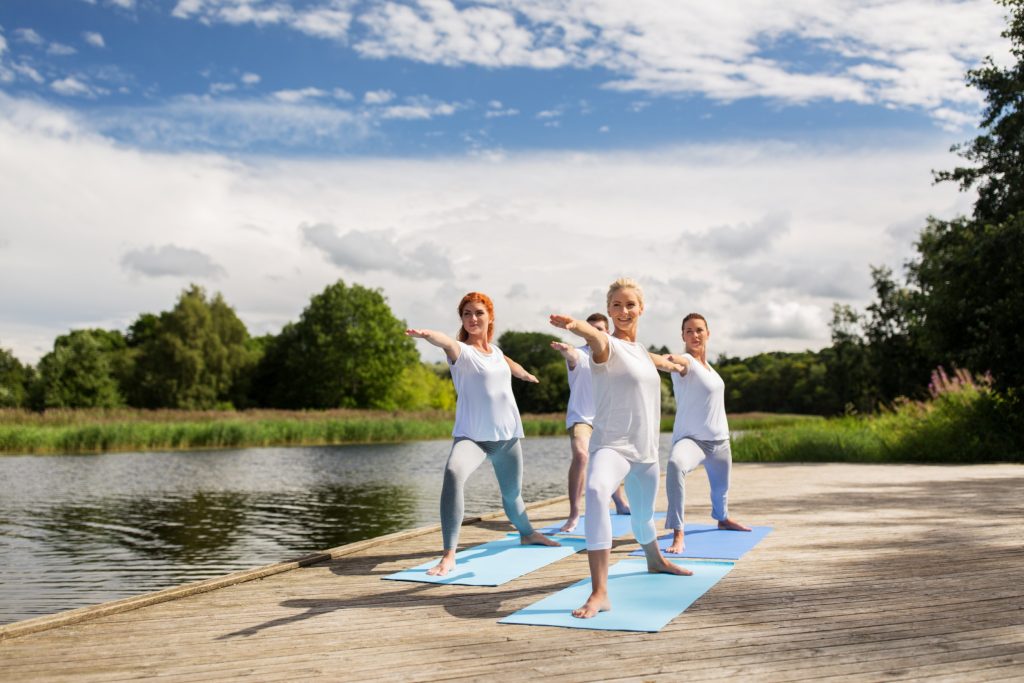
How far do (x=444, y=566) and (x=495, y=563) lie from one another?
1.64 ft

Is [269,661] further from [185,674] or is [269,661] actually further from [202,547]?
[202,547]

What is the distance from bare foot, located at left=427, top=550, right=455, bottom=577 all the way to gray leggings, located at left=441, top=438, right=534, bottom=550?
45 millimetres

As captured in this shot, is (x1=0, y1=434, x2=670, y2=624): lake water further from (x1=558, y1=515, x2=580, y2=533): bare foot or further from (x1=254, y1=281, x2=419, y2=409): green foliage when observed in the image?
(x1=254, y1=281, x2=419, y2=409): green foliage

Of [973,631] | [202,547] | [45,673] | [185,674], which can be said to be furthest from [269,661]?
[202,547]

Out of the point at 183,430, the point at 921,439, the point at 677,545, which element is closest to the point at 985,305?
the point at 921,439

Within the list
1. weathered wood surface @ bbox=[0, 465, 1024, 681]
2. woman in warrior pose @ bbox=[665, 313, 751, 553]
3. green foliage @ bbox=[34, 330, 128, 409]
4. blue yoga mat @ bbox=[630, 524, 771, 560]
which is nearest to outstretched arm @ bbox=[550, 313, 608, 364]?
weathered wood surface @ bbox=[0, 465, 1024, 681]

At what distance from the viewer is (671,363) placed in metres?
5.64

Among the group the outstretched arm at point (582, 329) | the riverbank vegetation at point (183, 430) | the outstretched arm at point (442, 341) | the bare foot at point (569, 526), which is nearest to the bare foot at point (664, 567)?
the outstretched arm at point (582, 329)

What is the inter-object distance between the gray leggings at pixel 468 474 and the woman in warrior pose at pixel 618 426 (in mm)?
966

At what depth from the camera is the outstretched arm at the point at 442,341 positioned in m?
5.23

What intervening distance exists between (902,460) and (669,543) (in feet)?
37.7

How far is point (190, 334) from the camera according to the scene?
5838cm

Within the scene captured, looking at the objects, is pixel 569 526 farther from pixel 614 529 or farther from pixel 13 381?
pixel 13 381

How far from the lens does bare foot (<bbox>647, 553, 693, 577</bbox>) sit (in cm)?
520
